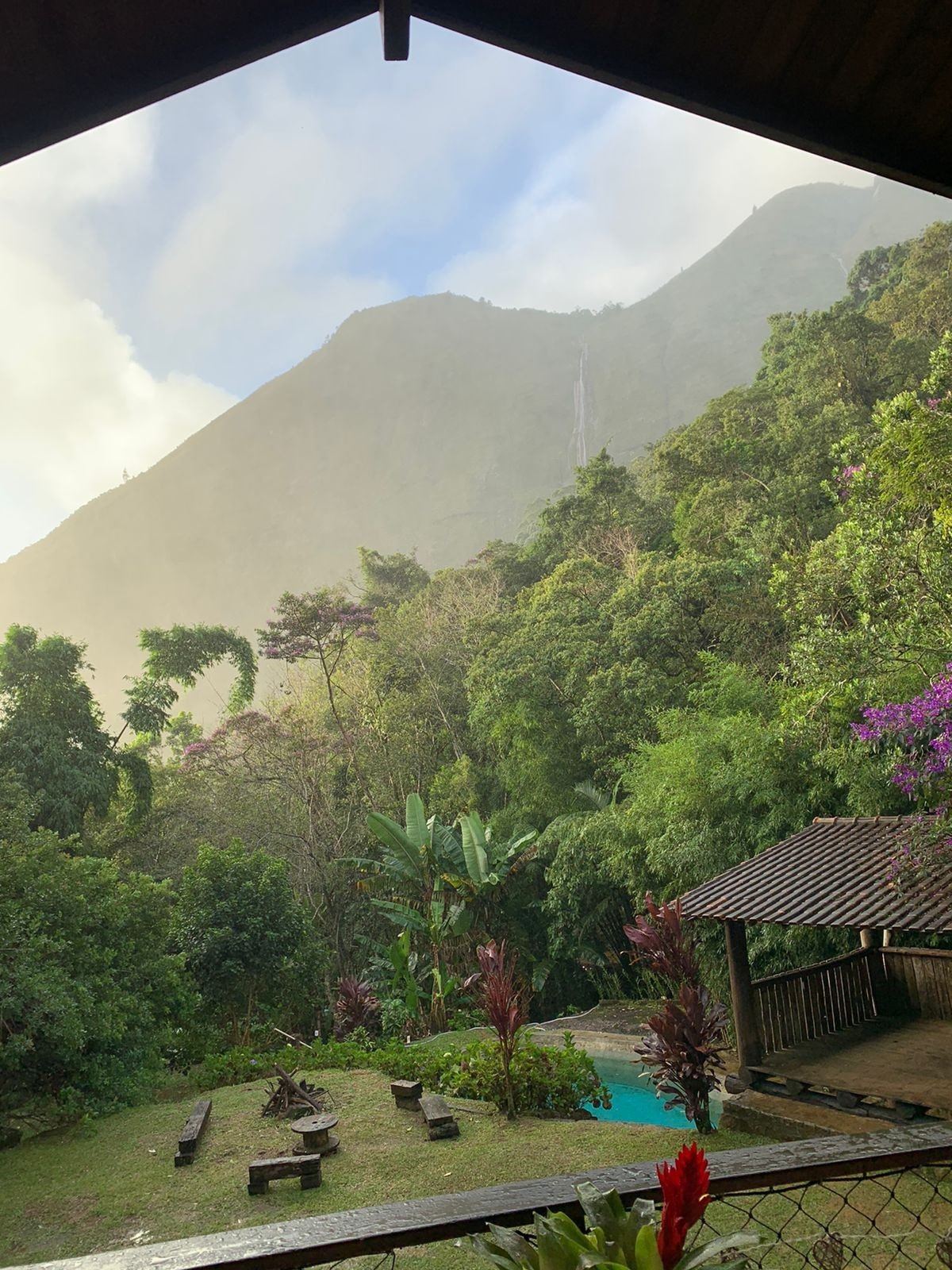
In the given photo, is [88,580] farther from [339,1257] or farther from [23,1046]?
[339,1257]

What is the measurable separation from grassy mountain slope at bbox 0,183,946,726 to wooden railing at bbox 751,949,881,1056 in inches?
1874

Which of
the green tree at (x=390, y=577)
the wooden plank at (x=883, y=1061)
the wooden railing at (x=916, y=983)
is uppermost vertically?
the green tree at (x=390, y=577)

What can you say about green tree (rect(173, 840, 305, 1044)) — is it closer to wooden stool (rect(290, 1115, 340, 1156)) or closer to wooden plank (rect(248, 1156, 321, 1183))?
wooden stool (rect(290, 1115, 340, 1156))

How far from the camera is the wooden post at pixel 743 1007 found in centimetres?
653

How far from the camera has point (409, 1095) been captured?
7.32 meters

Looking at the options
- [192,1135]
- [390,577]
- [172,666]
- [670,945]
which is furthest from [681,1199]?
[390,577]

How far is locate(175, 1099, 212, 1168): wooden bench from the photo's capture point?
6.33m

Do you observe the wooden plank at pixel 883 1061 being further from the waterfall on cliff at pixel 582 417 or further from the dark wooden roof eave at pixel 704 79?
the waterfall on cliff at pixel 582 417

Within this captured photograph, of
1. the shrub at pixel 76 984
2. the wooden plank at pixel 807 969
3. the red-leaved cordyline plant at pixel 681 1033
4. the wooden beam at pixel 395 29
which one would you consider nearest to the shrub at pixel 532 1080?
the red-leaved cordyline plant at pixel 681 1033

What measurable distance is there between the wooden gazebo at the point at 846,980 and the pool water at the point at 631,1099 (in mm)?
1937

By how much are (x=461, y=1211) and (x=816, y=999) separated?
6.99 meters

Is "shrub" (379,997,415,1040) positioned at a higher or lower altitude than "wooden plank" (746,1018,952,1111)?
lower

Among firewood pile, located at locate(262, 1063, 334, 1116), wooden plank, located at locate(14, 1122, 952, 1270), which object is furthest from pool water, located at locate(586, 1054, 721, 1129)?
wooden plank, located at locate(14, 1122, 952, 1270)

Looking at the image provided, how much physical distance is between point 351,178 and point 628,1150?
63974 mm
